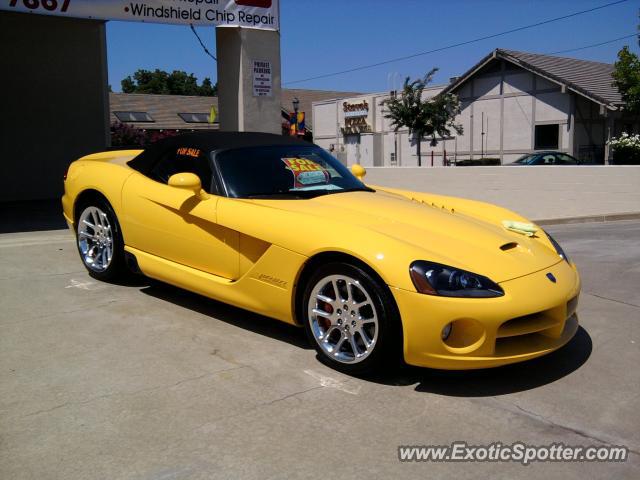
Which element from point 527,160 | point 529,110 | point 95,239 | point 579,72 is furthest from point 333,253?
point 579,72

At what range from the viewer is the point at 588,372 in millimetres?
3754

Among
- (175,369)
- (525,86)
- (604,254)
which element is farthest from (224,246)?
(525,86)

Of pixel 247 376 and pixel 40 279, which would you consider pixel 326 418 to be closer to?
pixel 247 376

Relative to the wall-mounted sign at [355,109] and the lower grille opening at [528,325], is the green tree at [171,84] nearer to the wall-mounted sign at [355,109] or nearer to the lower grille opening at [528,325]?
the wall-mounted sign at [355,109]

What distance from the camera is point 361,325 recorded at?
3541 millimetres

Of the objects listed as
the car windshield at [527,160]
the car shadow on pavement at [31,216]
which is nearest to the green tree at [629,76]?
the car windshield at [527,160]

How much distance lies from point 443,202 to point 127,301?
8.97 feet

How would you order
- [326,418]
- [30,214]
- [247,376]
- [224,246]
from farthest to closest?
[30,214], [224,246], [247,376], [326,418]

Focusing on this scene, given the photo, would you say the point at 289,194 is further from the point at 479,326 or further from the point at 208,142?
the point at 479,326

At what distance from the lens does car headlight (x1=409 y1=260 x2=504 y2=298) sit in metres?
3.30

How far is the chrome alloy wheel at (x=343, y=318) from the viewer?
11.6 ft

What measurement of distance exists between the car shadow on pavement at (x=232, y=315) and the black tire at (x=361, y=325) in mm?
369

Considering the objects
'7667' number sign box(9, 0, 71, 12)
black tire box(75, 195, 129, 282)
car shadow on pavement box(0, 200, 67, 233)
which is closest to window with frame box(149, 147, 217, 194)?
black tire box(75, 195, 129, 282)

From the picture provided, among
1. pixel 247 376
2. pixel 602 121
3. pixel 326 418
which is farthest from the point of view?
pixel 602 121
